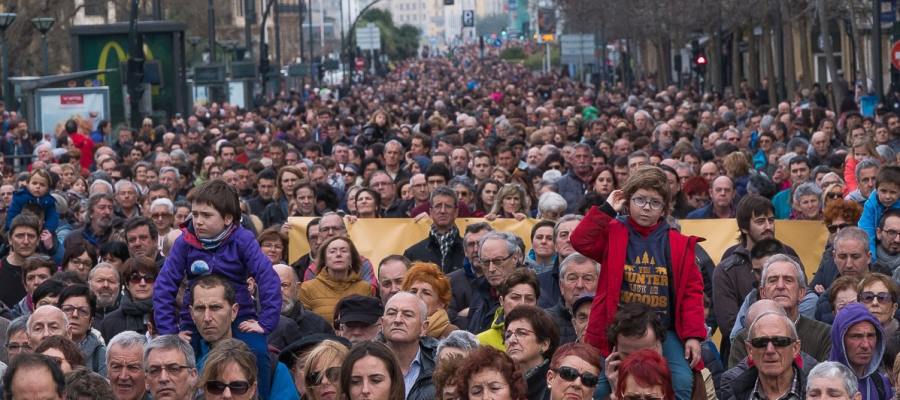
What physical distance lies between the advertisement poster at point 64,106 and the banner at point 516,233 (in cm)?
1672

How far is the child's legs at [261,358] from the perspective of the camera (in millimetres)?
8648

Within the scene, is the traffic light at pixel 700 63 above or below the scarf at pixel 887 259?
above

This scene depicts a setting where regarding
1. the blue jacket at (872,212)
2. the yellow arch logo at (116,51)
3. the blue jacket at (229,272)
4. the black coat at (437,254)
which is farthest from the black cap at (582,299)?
the yellow arch logo at (116,51)

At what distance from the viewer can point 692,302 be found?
320 inches

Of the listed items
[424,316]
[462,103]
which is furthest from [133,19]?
[424,316]

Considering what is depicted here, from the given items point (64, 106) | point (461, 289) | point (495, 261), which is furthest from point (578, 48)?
point (495, 261)

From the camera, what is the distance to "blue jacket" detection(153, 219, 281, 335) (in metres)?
8.87

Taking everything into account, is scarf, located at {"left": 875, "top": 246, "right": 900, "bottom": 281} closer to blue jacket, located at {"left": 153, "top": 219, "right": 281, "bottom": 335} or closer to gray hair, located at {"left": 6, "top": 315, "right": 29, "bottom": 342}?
blue jacket, located at {"left": 153, "top": 219, "right": 281, "bottom": 335}

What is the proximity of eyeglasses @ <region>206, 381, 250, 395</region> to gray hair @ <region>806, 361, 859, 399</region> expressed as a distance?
99.9 inches

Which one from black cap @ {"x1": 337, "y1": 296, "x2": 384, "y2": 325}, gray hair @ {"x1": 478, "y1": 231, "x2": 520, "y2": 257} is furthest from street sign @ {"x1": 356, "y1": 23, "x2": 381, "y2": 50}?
black cap @ {"x1": 337, "y1": 296, "x2": 384, "y2": 325}

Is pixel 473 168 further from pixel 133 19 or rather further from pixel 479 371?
pixel 133 19

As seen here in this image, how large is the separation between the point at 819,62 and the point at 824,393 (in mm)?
57058

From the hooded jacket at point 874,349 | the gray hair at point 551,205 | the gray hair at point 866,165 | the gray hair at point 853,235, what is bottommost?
the hooded jacket at point 874,349

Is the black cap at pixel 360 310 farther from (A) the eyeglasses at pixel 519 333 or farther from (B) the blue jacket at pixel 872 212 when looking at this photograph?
(B) the blue jacket at pixel 872 212
